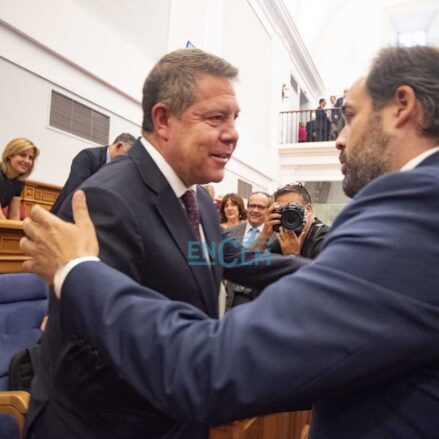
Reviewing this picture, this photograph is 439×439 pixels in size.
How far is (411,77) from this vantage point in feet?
2.76

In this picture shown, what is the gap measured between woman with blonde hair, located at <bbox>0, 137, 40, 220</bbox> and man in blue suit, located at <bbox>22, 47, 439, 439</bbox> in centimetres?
294

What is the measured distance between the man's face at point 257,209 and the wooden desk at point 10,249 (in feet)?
5.52

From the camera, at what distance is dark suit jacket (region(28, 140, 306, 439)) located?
887mm

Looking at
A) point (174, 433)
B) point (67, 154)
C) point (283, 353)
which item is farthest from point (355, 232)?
point (67, 154)

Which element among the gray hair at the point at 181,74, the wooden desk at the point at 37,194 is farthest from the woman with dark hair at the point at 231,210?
the gray hair at the point at 181,74

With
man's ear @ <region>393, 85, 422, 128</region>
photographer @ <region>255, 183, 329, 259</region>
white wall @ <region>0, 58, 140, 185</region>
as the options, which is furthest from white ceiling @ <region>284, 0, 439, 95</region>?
man's ear @ <region>393, 85, 422, 128</region>

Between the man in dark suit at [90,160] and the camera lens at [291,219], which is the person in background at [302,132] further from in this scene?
the camera lens at [291,219]

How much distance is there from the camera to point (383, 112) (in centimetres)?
87

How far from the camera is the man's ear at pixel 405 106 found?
0.83 m

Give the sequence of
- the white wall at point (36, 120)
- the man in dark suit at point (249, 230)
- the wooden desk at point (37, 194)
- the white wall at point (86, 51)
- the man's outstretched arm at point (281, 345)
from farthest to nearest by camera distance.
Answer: the wooden desk at point (37, 194), the white wall at point (86, 51), the white wall at point (36, 120), the man in dark suit at point (249, 230), the man's outstretched arm at point (281, 345)

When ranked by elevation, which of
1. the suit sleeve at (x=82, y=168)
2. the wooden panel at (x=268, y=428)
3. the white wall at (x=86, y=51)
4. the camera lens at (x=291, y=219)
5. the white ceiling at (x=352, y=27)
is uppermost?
the white ceiling at (x=352, y=27)

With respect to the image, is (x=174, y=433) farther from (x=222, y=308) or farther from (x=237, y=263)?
(x=222, y=308)

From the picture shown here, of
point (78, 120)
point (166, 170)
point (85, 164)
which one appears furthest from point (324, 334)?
point (78, 120)

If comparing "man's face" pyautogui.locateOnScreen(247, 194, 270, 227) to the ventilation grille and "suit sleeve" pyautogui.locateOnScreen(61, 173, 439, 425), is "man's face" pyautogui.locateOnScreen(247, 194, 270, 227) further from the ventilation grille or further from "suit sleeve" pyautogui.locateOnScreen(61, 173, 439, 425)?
"suit sleeve" pyautogui.locateOnScreen(61, 173, 439, 425)
